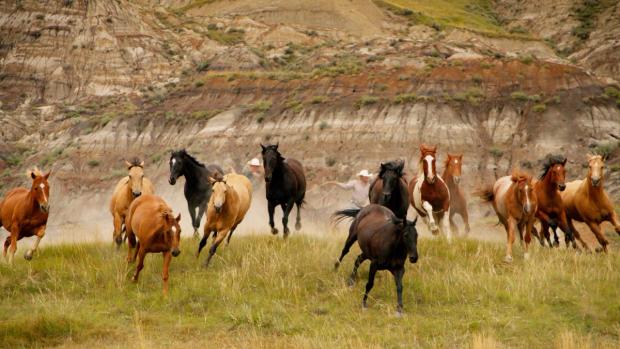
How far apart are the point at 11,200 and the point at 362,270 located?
25.4 ft

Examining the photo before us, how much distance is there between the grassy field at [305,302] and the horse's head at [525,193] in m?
1.13

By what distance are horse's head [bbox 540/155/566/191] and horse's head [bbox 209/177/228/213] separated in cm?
729

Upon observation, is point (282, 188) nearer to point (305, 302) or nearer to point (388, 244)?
point (305, 302)

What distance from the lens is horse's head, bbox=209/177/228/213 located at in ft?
41.2

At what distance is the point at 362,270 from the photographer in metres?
12.6

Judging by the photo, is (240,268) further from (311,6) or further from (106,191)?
(311,6)

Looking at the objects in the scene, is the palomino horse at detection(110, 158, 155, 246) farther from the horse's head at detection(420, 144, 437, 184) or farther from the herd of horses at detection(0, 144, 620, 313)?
the horse's head at detection(420, 144, 437, 184)

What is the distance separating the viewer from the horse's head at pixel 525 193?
1324cm

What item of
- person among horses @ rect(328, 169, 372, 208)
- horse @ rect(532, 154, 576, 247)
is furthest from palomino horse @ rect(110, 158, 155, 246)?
horse @ rect(532, 154, 576, 247)

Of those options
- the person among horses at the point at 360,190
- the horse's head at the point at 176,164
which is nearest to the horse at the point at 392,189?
the person among horses at the point at 360,190

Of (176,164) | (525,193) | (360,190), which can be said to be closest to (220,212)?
(176,164)

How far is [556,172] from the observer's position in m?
14.0

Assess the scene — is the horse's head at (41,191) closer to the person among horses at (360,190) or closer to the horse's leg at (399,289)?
the horse's leg at (399,289)

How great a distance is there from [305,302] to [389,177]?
336cm
